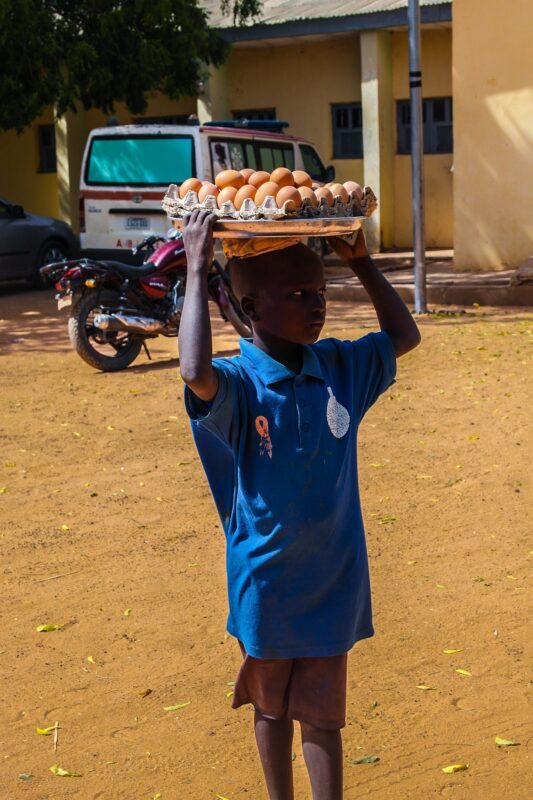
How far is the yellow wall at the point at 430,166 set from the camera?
1934 centimetres

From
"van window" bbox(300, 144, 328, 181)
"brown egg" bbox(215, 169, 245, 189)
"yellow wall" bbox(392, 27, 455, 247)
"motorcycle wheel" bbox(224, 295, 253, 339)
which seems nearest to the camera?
"brown egg" bbox(215, 169, 245, 189)

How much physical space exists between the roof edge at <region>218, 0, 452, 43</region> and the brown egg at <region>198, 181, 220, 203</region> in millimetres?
16309

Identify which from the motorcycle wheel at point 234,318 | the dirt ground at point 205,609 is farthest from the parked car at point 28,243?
the dirt ground at point 205,609

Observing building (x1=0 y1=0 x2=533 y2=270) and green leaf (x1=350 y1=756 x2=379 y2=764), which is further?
building (x1=0 y1=0 x2=533 y2=270)

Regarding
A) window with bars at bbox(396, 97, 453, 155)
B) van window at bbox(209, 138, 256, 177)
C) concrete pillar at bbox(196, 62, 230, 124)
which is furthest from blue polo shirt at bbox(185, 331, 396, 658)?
concrete pillar at bbox(196, 62, 230, 124)

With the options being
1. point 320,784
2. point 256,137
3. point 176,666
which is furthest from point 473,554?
point 256,137

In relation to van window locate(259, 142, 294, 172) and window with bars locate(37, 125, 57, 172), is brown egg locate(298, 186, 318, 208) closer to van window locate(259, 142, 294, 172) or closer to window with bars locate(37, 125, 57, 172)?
van window locate(259, 142, 294, 172)

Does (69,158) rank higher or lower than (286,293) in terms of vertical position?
higher

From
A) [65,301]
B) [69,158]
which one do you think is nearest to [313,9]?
[69,158]

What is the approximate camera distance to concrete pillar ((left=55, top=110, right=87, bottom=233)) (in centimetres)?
2080

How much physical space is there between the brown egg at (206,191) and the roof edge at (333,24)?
16.3 m

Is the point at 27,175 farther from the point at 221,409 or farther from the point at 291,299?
the point at 221,409

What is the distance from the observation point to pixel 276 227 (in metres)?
2.44

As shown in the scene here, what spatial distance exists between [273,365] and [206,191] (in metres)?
0.42
